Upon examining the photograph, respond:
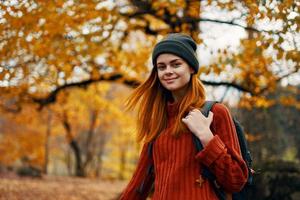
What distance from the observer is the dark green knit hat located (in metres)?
2.81

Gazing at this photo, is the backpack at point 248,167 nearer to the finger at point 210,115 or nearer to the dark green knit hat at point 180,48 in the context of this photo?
the finger at point 210,115

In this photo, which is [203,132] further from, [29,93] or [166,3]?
[29,93]

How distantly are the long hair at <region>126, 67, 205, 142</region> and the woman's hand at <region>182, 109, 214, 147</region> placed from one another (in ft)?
0.33

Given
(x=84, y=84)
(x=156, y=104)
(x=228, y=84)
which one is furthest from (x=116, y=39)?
(x=156, y=104)

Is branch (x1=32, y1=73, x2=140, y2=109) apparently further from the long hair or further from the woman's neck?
the woman's neck

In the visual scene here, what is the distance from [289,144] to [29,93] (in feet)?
44.4

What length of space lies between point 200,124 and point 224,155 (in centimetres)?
22

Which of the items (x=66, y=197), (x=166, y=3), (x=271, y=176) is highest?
(x=166, y=3)

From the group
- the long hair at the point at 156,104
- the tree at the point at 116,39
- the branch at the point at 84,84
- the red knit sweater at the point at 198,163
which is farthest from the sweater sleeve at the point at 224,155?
the branch at the point at 84,84

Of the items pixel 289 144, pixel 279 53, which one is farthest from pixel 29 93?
pixel 289 144

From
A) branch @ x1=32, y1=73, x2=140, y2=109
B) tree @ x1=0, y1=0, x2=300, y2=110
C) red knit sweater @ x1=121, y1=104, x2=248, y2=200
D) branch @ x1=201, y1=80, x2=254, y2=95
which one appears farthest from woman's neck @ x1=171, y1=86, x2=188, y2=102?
branch @ x1=32, y1=73, x2=140, y2=109

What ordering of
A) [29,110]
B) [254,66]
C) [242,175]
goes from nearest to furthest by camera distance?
[242,175] → [254,66] → [29,110]

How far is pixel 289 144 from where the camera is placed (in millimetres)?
21875

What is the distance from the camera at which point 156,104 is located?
3.03 meters
